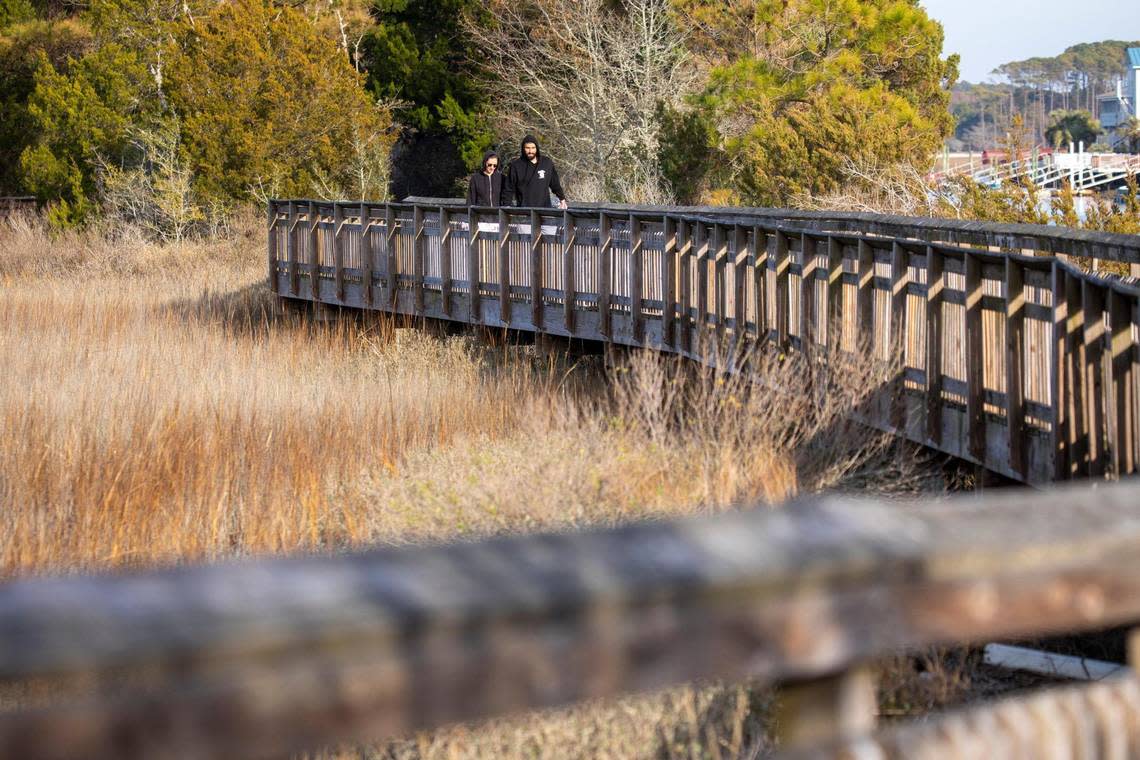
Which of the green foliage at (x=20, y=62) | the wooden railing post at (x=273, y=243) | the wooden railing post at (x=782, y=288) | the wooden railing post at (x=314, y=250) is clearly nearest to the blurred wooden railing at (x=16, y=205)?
the green foliage at (x=20, y=62)

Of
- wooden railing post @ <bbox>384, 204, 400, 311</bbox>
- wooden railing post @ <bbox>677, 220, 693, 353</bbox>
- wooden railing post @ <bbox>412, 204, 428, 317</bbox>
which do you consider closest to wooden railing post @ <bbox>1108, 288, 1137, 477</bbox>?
wooden railing post @ <bbox>677, 220, 693, 353</bbox>

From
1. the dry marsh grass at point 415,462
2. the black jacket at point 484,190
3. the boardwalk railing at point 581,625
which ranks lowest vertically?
the dry marsh grass at point 415,462

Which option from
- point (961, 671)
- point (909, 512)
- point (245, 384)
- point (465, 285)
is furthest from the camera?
point (465, 285)

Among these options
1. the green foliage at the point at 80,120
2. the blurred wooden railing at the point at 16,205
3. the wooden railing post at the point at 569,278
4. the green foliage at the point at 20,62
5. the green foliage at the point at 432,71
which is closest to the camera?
the wooden railing post at the point at 569,278

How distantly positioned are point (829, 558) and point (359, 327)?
2024 centimetres

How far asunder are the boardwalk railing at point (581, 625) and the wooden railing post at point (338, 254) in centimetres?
2036

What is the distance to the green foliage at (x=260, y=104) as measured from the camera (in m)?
35.2

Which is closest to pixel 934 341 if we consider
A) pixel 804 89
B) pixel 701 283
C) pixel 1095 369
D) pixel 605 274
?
pixel 1095 369

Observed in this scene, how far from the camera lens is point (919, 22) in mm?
33812

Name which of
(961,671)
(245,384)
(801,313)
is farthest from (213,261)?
(961,671)

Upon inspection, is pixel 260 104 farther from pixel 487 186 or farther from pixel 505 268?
pixel 505 268

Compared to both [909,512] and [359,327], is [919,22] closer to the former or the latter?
[359,327]

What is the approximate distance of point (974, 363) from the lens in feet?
28.9

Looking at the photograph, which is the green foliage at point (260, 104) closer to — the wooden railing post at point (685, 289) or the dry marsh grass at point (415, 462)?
the dry marsh grass at point (415, 462)
